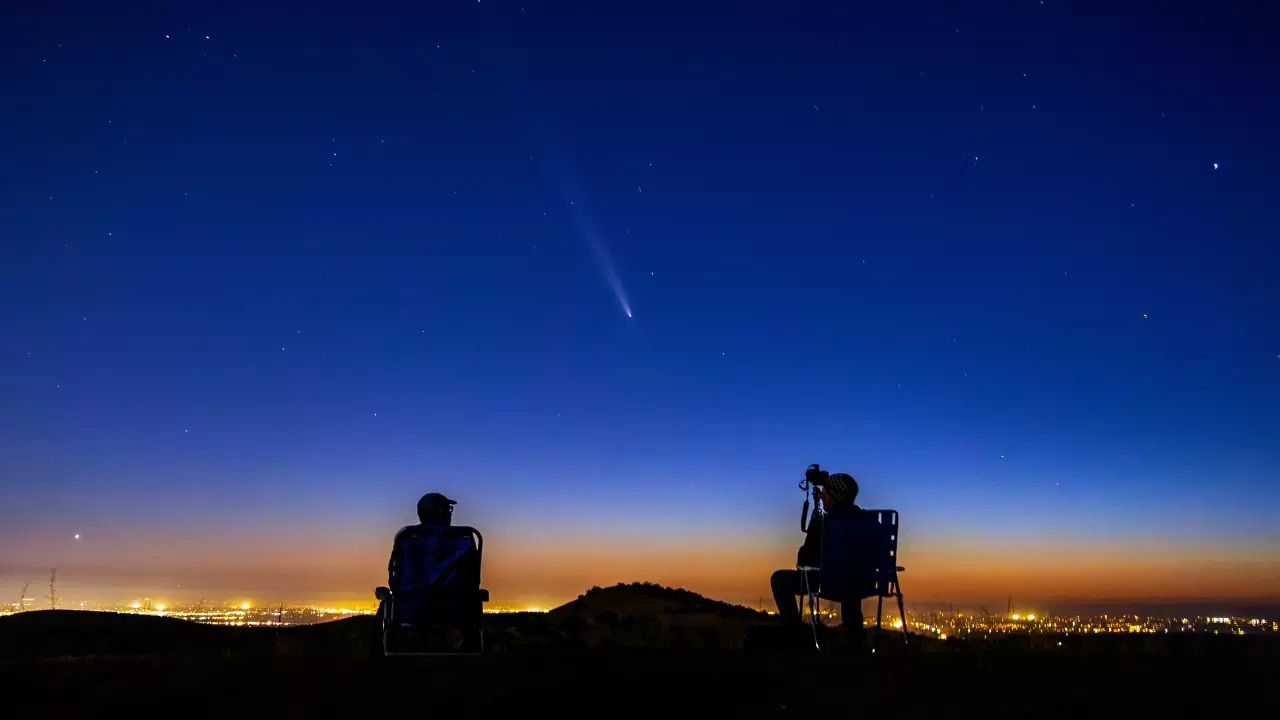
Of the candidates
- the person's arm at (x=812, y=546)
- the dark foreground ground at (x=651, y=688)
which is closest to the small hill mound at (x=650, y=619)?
the person's arm at (x=812, y=546)

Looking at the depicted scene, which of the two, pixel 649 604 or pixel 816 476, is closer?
pixel 816 476

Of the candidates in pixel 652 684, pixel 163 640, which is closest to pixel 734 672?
pixel 652 684

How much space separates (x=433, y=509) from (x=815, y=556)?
5.08 m

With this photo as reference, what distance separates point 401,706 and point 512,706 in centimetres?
68

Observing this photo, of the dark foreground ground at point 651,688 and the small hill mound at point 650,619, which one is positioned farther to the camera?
the small hill mound at point 650,619

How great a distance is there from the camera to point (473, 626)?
1264cm

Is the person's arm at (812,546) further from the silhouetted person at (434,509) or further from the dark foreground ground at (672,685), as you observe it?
the silhouetted person at (434,509)

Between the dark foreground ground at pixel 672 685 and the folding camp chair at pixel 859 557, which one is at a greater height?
the folding camp chair at pixel 859 557

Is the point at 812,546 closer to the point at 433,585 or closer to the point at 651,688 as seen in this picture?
the point at 433,585

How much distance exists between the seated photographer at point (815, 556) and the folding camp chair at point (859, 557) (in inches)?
6.3

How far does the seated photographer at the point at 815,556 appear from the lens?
1209cm

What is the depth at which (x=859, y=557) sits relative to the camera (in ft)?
38.8

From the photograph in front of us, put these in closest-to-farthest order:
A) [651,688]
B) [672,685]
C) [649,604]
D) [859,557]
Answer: [651,688], [672,685], [859,557], [649,604]

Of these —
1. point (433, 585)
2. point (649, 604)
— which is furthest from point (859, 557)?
point (649, 604)
